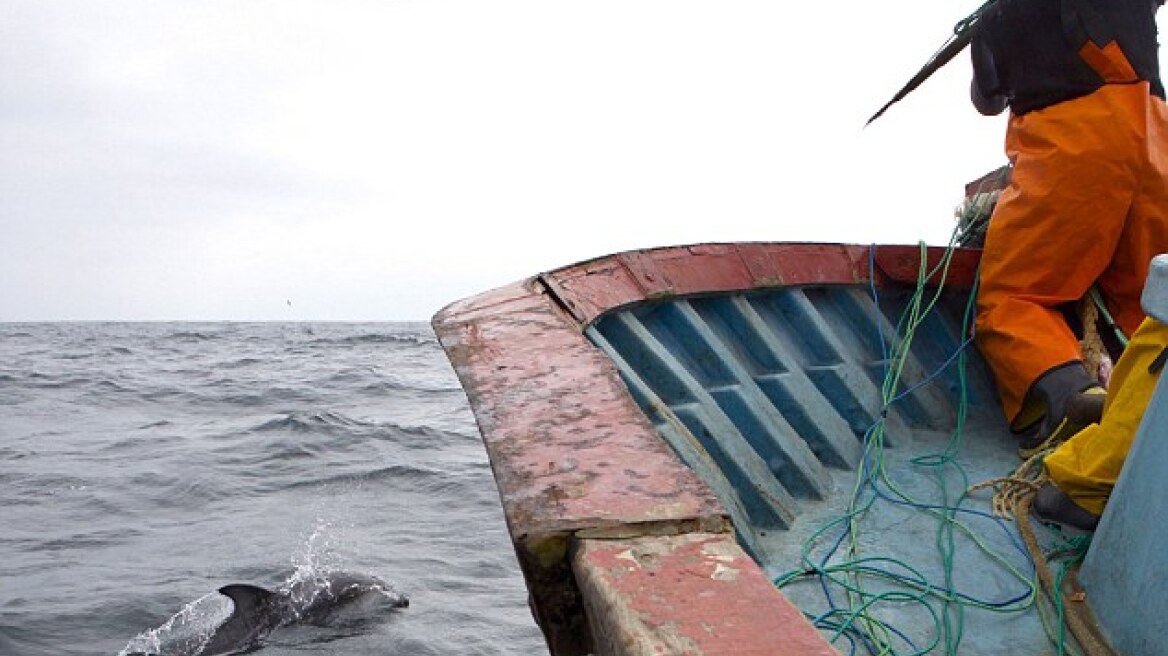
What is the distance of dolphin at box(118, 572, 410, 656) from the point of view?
494 centimetres

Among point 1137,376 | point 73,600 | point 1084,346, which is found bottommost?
point 73,600

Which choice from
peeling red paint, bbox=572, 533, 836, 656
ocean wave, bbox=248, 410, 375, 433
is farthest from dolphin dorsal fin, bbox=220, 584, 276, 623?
ocean wave, bbox=248, 410, 375, 433

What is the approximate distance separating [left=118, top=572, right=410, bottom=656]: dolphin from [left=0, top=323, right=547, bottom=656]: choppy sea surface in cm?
11

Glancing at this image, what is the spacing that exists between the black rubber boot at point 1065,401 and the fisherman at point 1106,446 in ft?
1.20

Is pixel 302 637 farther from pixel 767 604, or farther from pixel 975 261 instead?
pixel 767 604

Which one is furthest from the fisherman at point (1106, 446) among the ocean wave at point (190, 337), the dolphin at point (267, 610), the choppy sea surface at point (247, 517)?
the ocean wave at point (190, 337)

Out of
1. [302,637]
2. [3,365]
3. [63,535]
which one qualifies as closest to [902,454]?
[302,637]

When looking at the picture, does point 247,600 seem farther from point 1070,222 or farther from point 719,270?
point 1070,222

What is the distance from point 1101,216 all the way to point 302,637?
4343 mm

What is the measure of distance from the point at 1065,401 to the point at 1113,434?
875mm

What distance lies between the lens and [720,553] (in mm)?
1378

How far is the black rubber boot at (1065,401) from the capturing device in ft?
9.66

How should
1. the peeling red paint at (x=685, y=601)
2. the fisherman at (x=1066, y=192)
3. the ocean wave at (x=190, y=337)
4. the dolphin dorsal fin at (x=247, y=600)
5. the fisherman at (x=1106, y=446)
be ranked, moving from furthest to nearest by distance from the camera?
the ocean wave at (x=190, y=337), the dolphin dorsal fin at (x=247, y=600), the fisherman at (x=1066, y=192), the fisherman at (x=1106, y=446), the peeling red paint at (x=685, y=601)

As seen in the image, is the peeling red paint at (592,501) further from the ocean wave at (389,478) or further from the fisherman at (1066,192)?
the ocean wave at (389,478)
